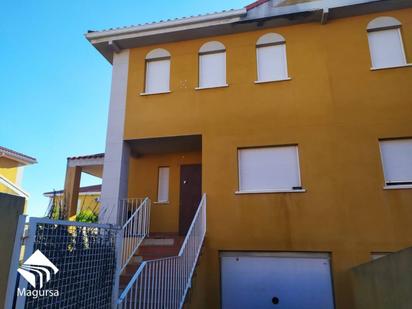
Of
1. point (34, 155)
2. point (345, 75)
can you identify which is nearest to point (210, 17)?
point (345, 75)

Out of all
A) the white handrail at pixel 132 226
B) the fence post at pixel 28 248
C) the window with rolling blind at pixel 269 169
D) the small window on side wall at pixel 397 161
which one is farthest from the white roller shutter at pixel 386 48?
the fence post at pixel 28 248

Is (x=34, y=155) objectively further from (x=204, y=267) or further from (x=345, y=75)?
(x=345, y=75)

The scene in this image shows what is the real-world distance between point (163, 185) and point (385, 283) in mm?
7939

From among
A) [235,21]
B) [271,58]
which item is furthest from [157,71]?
[271,58]

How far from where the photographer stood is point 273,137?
368 inches

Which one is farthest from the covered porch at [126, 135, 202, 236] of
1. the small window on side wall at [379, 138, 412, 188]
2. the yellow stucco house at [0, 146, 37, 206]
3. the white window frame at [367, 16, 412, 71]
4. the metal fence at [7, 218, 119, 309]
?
the yellow stucco house at [0, 146, 37, 206]

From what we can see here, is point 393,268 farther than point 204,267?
No

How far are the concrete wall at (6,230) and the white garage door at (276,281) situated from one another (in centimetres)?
652

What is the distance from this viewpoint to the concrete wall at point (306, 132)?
27.3 ft

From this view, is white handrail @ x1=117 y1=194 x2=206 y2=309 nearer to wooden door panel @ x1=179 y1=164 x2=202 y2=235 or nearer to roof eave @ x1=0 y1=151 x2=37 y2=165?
wooden door panel @ x1=179 y1=164 x2=202 y2=235

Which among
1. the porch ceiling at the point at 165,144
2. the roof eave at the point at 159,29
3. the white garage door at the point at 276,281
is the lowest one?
the white garage door at the point at 276,281

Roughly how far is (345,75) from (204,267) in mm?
6739

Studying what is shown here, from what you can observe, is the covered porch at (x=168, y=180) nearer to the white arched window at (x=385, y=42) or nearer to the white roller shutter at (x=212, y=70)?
the white roller shutter at (x=212, y=70)

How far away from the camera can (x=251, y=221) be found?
881 centimetres
